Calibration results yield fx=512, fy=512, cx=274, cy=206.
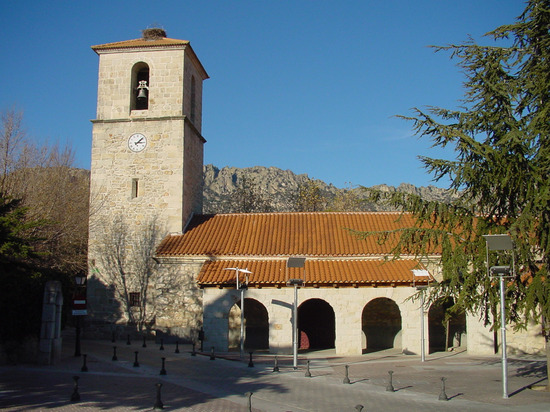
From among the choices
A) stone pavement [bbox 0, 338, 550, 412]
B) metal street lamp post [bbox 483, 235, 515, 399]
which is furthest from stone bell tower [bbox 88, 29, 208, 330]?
metal street lamp post [bbox 483, 235, 515, 399]

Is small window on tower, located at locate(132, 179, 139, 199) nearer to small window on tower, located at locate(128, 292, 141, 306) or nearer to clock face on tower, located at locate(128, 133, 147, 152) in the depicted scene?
clock face on tower, located at locate(128, 133, 147, 152)

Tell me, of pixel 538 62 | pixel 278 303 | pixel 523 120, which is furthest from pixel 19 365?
pixel 538 62

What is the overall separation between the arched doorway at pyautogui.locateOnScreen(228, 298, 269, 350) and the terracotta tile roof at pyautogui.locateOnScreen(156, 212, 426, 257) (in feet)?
9.14

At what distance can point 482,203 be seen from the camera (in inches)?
508

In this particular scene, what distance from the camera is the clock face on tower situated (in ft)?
78.9

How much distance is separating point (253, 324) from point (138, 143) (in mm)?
9994

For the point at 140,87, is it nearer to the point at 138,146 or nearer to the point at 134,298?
the point at 138,146

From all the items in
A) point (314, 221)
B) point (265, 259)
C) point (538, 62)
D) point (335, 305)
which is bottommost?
point (335, 305)

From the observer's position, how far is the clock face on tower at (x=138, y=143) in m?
24.1

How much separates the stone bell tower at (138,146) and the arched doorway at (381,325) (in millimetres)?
9559

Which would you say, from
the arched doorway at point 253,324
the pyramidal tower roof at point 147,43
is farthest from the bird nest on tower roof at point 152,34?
the arched doorway at point 253,324

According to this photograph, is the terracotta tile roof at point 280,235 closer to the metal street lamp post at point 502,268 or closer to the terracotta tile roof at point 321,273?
the terracotta tile roof at point 321,273

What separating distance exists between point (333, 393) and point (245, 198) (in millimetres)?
33543

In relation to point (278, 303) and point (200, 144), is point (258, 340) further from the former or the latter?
point (200, 144)
